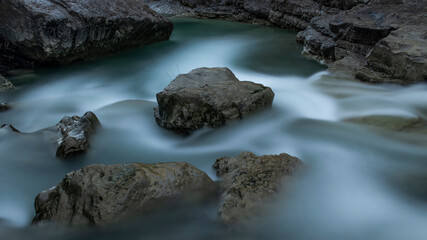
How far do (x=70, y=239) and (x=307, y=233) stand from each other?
5.52 ft

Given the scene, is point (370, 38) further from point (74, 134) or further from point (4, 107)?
point (4, 107)

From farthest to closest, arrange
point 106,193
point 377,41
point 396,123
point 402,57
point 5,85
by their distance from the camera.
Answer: point 377,41 < point 5,85 < point 402,57 < point 396,123 < point 106,193

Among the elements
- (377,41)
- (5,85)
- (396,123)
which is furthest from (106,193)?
(377,41)

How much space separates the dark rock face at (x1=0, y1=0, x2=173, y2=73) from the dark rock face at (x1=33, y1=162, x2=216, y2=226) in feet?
16.3

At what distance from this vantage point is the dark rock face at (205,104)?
14.2ft

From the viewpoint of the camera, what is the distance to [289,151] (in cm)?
392

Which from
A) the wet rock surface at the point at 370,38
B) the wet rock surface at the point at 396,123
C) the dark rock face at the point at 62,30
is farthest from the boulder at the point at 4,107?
the wet rock surface at the point at 370,38

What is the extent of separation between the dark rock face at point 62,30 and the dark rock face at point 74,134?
3.31 m

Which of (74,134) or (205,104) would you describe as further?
(205,104)

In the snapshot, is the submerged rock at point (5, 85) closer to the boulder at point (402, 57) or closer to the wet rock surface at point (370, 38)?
the wet rock surface at point (370, 38)

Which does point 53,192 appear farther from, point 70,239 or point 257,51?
point 257,51

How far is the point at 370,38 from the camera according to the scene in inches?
278

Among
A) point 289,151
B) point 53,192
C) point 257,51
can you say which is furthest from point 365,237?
point 257,51

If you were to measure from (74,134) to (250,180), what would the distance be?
2.20 meters
